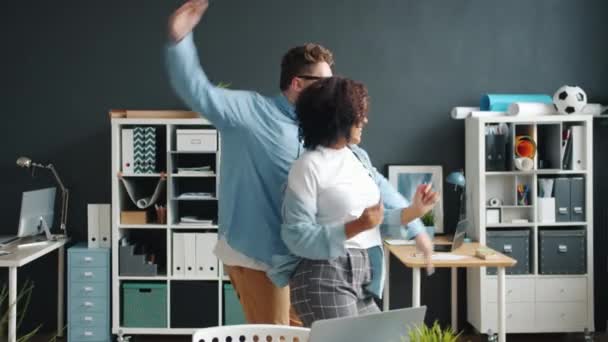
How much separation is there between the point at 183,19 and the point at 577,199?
12.8 ft

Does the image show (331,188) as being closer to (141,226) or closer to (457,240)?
(457,240)

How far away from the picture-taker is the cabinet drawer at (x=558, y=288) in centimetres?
532

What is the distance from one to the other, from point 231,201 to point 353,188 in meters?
0.46

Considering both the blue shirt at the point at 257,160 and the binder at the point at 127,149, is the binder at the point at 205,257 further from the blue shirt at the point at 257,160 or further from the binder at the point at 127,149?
the blue shirt at the point at 257,160

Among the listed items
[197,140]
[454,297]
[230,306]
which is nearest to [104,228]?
[197,140]

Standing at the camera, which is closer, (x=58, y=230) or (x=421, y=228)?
(x=421, y=228)

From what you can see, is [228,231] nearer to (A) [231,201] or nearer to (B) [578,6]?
(A) [231,201]

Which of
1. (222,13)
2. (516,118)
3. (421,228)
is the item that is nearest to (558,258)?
(516,118)

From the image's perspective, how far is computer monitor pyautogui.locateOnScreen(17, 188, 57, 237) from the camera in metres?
5.16

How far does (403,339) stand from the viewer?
5.81 feet

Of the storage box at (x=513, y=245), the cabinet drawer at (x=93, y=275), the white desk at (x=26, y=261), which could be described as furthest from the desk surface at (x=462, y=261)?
the white desk at (x=26, y=261)

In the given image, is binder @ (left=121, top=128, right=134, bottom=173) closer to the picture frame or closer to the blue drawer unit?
the blue drawer unit

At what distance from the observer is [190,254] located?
538 centimetres

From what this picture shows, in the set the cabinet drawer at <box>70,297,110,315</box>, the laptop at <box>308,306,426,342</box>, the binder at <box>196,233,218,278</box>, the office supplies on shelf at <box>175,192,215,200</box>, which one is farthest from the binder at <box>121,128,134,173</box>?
the laptop at <box>308,306,426,342</box>
